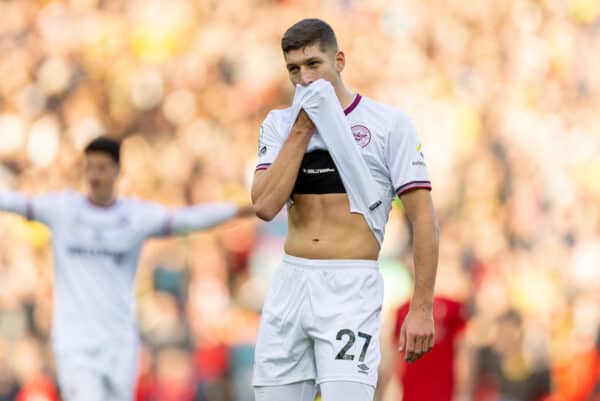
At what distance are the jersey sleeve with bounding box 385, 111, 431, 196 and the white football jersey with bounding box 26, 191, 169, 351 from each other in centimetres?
279

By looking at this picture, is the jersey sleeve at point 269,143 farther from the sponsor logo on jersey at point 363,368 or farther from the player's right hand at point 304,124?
the sponsor logo on jersey at point 363,368

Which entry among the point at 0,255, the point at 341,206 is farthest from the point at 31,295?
the point at 341,206

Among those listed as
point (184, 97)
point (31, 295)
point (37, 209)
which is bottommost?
point (31, 295)

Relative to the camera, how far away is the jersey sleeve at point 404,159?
4.67 meters

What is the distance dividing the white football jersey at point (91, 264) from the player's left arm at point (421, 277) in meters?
2.87

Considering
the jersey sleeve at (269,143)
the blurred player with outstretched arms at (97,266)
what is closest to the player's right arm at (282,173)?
the jersey sleeve at (269,143)

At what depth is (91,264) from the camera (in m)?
7.13

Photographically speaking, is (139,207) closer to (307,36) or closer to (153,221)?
(153,221)

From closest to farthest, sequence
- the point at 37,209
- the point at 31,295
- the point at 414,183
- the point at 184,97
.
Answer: the point at 414,183 < the point at 37,209 < the point at 31,295 < the point at 184,97

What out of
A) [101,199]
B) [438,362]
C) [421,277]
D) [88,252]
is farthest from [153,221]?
[421,277]

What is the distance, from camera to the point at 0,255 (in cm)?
1180

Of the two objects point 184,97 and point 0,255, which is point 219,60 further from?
point 0,255

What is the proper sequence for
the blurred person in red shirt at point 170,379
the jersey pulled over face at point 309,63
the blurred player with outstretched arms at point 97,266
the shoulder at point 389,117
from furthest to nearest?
the blurred person in red shirt at point 170,379 → the blurred player with outstretched arms at point 97,266 → the shoulder at point 389,117 → the jersey pulled over face at point 309,63

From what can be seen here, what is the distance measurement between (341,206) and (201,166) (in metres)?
7.33
